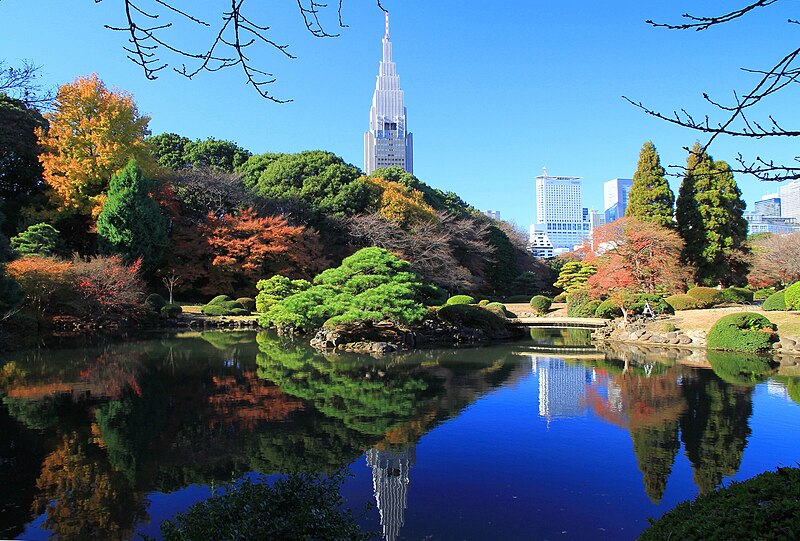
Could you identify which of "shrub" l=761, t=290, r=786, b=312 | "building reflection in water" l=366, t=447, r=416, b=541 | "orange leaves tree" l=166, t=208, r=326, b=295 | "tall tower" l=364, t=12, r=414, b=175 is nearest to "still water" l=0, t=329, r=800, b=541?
"building reflection in water" l=366, t=447, r=416, b=541

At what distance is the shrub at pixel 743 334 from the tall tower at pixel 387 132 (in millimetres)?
82529

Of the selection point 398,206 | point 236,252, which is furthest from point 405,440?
point 398,206

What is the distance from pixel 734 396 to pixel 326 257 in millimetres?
19645

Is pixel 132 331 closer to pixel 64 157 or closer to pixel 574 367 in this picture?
pixel 64 157

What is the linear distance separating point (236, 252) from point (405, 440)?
1765 cm

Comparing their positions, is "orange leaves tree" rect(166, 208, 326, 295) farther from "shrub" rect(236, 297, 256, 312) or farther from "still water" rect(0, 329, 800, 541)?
"still water" rect(0, 329, 800, 541)

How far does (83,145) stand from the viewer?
21.1m

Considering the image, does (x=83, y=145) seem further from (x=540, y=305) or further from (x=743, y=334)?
(x=743, y=334)

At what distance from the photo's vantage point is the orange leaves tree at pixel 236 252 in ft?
72.3

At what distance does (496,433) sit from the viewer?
241 inches

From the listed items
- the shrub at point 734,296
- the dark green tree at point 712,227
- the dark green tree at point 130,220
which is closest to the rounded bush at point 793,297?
the shrub at point 734,296

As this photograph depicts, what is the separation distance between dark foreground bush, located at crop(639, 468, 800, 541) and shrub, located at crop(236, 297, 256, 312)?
20766 millimetres

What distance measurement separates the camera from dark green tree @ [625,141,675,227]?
2192cm

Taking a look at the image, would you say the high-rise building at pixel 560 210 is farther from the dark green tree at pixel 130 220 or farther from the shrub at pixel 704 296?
the dark green tree at pixel 130 220
